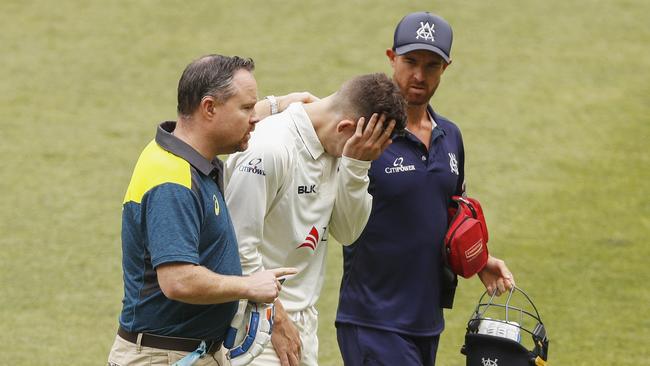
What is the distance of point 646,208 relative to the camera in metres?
8.78

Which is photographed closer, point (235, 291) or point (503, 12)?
point (235, 291)

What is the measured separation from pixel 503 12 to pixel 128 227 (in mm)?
8985

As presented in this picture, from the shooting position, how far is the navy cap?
16.7ft

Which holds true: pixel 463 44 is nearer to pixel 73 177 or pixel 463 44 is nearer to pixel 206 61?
pixel 73 177

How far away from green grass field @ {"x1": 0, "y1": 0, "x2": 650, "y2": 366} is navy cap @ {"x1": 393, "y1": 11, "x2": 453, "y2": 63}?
2.22 m

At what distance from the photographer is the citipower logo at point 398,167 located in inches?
193

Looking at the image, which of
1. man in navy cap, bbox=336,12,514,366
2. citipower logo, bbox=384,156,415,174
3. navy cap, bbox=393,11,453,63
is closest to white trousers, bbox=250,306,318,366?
man in navy cap, bbox=336,12,514,366

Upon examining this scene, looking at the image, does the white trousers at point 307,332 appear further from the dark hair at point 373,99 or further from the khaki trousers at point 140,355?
the dark hair at point 373,99

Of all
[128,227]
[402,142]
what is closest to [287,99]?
[402,142]

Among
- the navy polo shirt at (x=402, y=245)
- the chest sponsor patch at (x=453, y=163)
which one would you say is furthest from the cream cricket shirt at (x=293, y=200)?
the chest sponsor patch at (x=453, y=163)

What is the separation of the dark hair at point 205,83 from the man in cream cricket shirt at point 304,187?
1.37ft

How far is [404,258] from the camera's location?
16.1 feet

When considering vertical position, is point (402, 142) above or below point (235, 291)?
above

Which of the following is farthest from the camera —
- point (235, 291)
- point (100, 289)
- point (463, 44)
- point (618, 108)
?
point (463, 44)
